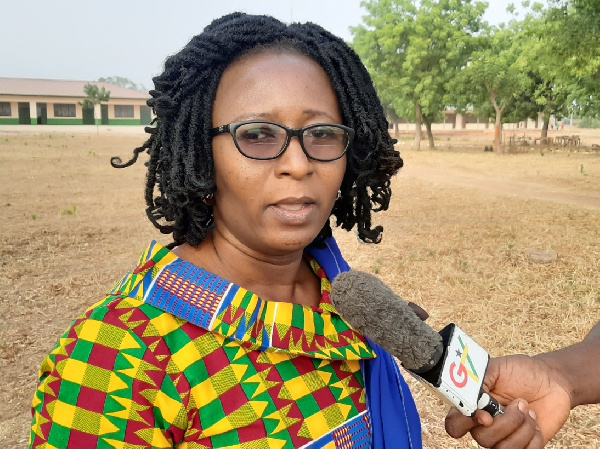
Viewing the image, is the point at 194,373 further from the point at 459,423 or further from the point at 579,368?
the point at 579,368

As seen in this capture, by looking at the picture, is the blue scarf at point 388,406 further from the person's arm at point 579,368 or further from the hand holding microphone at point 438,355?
the person's arm at point 579,368

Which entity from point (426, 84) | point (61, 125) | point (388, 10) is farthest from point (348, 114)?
point (61, 125)

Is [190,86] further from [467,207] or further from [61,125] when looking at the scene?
[61,125]

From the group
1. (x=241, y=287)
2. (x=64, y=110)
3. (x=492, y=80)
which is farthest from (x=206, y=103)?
(x=64, y=110)

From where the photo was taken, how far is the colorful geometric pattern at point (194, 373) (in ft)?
4.00

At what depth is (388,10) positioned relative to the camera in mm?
31984

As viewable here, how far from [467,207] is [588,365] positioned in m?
9.31

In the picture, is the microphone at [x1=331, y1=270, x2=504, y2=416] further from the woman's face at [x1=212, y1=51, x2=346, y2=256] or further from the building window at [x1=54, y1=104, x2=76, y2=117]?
the building window at [x1=54, y1=104, x2=76, y2=117]

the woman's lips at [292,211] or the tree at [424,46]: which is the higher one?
Result: the tree at [424,46]

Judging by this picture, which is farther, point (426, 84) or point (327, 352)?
point (426, 84)

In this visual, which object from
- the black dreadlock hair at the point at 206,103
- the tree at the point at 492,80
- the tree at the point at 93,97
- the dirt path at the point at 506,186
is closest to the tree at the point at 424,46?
the tree at the point at 492,80

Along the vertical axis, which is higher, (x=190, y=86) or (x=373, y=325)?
(x=190, y=86)

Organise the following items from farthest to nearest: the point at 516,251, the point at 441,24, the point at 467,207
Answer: the point at 441,24 → the point at 467,207 → the point at 516,251

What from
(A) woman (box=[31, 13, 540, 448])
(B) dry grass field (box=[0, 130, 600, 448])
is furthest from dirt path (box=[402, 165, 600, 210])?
(A) woman (box=[31, 13, 540, 448])
